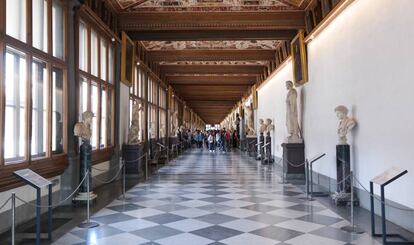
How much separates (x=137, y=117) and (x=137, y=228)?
25.7 ft

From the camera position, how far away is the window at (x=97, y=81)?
956 cm

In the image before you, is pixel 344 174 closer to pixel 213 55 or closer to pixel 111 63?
pixel 111 63

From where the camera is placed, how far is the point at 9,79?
6008 millimetres

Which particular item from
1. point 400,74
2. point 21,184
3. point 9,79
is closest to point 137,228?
point 21,184

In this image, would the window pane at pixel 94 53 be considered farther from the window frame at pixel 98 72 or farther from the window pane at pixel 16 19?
the window pane at pixel 16 19

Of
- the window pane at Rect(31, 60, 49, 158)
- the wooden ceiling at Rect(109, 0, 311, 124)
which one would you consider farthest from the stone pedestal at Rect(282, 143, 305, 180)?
the window pane at Rect(31, 60, 49, 158)

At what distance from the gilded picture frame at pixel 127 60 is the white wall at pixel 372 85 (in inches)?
224

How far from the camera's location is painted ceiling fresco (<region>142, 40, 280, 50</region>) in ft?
53.0

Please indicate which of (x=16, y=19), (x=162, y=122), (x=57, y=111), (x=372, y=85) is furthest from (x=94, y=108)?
(x=162, y=122)

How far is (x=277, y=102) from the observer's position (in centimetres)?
1716

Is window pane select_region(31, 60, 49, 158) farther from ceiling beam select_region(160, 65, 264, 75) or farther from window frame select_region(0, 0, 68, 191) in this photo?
ceiling beam select_region(160, 65, 264, 75)

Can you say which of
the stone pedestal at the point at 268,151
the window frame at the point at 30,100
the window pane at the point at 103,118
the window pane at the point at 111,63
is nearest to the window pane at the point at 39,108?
the window frame at the point at 30,100

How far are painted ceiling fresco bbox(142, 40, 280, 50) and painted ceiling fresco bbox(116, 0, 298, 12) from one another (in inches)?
172

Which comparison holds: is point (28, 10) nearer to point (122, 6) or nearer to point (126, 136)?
point (122, 6)
